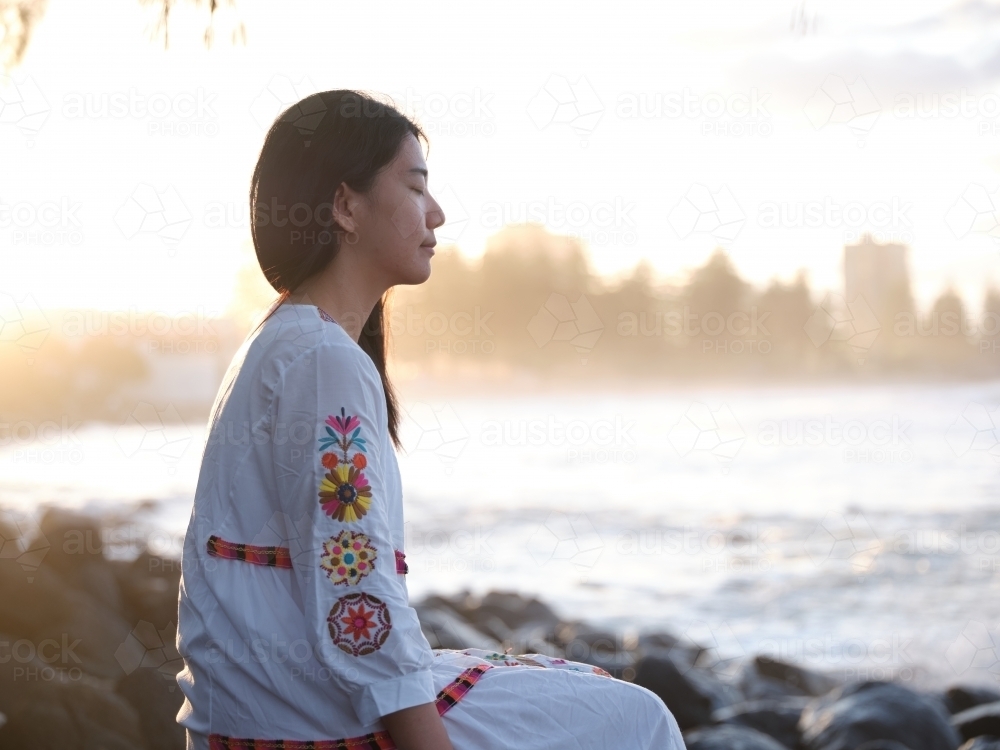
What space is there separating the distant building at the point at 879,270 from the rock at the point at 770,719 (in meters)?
12.3

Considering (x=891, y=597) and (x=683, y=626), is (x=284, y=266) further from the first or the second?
(x=891, y=597)

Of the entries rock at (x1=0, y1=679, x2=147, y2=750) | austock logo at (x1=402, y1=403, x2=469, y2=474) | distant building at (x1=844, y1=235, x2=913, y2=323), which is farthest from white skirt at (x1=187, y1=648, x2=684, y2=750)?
austock logo at (x1=402, y1=403, x2=469, y2=474)

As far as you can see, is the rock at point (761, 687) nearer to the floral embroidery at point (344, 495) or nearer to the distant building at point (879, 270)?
the floral embroidery at point (344, 495)

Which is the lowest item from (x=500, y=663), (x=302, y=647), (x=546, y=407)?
(x=546, y=407)

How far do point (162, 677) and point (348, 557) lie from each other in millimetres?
2380

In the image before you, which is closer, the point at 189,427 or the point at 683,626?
the point at 683,626

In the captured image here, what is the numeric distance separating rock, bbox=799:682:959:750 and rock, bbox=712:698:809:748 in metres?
0.07

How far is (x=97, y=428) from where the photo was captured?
83.1 feet

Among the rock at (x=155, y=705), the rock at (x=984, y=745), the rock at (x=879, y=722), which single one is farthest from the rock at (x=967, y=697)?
the rock at (x=155, y=705)

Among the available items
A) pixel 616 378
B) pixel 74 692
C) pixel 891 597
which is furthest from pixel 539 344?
pixel 74 692

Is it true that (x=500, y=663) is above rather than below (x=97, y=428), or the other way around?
above

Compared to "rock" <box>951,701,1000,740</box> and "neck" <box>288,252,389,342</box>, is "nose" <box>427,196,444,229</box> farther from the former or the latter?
"rock" <box>951,701,1000,740</box>

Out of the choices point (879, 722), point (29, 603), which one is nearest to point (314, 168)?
point (879, 722)

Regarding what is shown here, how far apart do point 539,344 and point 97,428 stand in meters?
15.8
